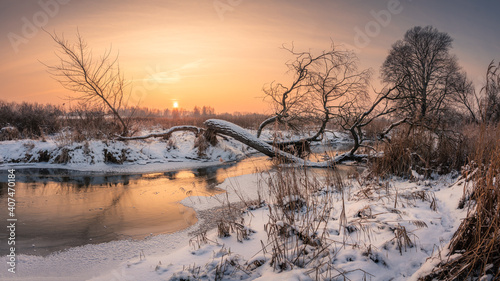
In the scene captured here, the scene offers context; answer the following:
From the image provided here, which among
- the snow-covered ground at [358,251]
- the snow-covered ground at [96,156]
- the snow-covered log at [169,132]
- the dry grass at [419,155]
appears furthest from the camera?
the snow-covered log at [169,132]

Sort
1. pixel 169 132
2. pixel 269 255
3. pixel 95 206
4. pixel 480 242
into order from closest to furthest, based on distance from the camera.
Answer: pixel 480 242 → pixel 269 255 → pixel 95 206 → pixel 169 132

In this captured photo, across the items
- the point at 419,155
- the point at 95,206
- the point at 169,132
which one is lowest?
the point at 95,206

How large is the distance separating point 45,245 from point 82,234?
0.49 metres

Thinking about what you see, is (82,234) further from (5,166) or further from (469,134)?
(469,134)

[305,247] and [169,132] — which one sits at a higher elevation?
[169,132]

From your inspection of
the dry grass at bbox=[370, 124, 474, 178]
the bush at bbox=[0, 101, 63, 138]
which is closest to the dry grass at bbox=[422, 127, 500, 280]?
the dry grass at bbox=[370, 124, 474, 178]

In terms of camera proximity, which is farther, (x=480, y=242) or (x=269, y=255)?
(x=269, y=255)

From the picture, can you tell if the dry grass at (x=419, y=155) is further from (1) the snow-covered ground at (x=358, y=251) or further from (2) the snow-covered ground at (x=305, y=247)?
(1) the snow-covered ground at (x=358, y=251)

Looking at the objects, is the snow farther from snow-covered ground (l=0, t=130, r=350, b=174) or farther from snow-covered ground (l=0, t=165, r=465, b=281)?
snow-covered ground (l=0, t=165, r=465, b=281)

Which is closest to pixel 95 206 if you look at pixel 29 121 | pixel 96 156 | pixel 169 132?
pixel 96 156

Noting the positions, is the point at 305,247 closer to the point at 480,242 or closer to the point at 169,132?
the point at 480,242

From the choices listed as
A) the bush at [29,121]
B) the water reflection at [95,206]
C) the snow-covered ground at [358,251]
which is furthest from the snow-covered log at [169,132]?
the snow-covered ground at [358,251]

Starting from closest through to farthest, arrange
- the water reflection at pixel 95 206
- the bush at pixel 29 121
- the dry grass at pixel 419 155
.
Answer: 1. the water reflection at pixel 95 206
2. the dry grass at pixel 419 155
3. the bush at pixel 29 121

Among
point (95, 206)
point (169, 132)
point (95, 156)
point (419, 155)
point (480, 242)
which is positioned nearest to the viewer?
point (480, 242)
